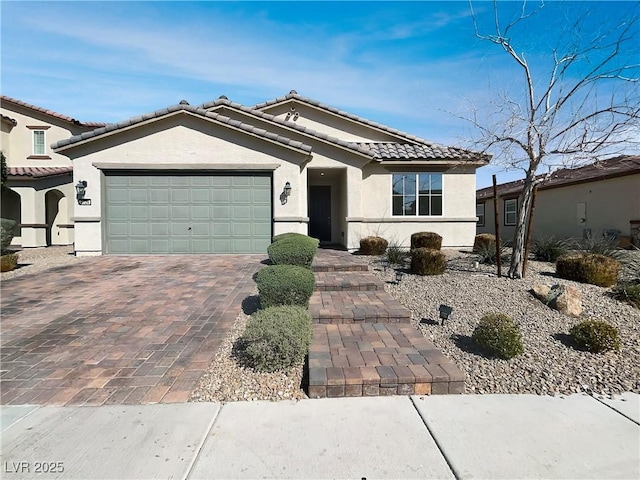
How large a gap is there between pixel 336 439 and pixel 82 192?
40.3 feet

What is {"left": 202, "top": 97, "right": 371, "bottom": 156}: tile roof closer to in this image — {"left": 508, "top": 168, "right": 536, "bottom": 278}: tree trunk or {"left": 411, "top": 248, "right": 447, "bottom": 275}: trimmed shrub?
{"left": 411, "top": 248, "right": 447, "bottom": 275}: trimmed shrub

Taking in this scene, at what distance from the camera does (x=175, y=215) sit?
11727mm

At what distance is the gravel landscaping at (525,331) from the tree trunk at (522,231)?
0.97 feet

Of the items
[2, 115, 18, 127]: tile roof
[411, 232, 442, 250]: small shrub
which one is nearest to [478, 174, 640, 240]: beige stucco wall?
[411, 232, 442, 250]: small shrub

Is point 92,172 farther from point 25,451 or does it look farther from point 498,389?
point 498,389

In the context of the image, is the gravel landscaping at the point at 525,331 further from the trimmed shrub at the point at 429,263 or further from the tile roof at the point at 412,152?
the tile roof at the point at 412,152

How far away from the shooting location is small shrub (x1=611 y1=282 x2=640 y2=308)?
20.4 ft

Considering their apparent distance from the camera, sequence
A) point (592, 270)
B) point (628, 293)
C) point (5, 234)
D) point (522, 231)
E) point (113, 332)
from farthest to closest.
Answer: point (5, 234), point (522, 231), point (592, 270), point (628, 293), point (113, 332)

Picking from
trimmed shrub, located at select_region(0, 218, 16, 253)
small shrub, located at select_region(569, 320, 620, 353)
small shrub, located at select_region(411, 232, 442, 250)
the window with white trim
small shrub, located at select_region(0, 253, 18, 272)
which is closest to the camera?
small shrub, located at select_region(569, 320, 620, 353)

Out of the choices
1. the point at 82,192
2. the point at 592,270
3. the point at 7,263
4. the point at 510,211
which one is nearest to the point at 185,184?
the point at 82,192

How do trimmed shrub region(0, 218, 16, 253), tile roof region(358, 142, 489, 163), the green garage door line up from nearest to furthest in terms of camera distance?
1. trimmed shrub region(0, 218, 16, 253)
2. the green garage door
3. tile roof region(358, 142, 489, 163)

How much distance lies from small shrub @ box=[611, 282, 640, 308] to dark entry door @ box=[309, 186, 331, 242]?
10713 mm

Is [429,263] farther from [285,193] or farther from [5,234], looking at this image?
[5,234]

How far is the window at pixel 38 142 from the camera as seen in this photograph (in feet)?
61.8
